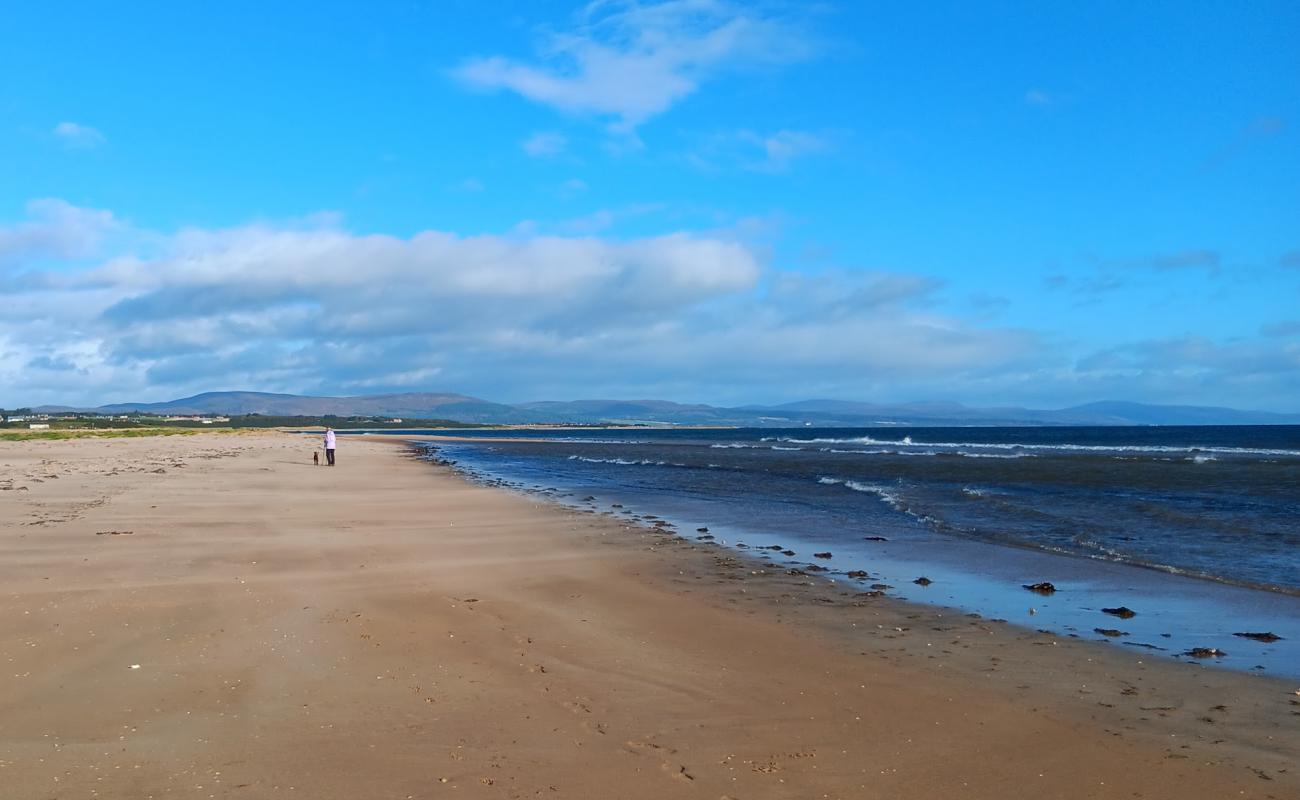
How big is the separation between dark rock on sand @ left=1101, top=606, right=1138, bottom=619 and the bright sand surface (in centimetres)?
192

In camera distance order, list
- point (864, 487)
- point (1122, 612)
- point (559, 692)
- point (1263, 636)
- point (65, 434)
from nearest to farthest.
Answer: point (559, 692) → point (1263, 636) → point (1122, 612) → point (864, 487) → point (65, 434)

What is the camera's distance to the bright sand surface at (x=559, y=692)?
5.26m

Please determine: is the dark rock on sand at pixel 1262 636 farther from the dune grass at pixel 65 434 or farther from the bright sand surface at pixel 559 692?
the dune grass at pixel 65 434

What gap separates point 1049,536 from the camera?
18109mm

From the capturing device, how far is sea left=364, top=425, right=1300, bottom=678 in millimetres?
10281

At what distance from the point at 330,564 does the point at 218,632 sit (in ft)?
14.2

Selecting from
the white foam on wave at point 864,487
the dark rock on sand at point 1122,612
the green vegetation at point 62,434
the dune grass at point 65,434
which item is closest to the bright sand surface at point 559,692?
the dark rock on sand at point 1122,612

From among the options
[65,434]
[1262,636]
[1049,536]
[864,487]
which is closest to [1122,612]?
[1262,636]

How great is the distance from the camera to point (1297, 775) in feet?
17.8

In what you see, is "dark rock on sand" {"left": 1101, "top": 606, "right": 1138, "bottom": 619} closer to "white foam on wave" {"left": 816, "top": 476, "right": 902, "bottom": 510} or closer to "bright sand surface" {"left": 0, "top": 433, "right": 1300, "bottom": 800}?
"bright sand surface" {"left": 0, "top": 433, "right": 1300, "bottom": 800}

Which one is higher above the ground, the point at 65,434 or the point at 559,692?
the point at 65,434

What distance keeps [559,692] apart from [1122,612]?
294 inches

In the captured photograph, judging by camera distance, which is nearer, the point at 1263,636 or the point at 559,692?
the point at 559,692

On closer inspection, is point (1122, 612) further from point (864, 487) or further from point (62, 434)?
point (62, 434)
